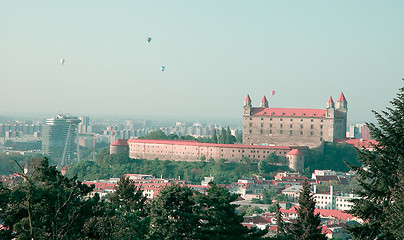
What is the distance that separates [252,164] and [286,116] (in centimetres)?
687

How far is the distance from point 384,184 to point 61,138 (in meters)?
146

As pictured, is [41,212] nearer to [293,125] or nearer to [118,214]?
[118,214]

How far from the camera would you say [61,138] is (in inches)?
6432

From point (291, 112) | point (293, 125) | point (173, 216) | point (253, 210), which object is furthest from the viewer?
point (291, 112)

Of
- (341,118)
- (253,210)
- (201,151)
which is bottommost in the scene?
(253,210)

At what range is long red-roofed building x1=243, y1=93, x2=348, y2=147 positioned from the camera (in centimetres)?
9069

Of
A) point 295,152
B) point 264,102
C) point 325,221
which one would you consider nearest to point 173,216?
→ point 325,221

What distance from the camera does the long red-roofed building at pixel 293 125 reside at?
90688 millimetres

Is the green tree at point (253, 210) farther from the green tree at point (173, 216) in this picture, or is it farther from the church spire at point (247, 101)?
the green tree at point (173, 216)

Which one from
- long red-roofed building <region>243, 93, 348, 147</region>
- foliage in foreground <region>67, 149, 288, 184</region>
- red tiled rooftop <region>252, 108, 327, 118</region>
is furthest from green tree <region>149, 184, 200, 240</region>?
red tiled rooftop <region>252, 108, 327, 118</region>

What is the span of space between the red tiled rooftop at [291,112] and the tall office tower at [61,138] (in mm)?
64982

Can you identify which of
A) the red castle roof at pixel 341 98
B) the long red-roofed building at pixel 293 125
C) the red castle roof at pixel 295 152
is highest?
the red castle roof at pixel 341 98

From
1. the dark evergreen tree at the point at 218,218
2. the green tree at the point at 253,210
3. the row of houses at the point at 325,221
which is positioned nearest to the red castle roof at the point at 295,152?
the green tree at the point at 253,210

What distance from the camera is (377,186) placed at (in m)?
21.2
